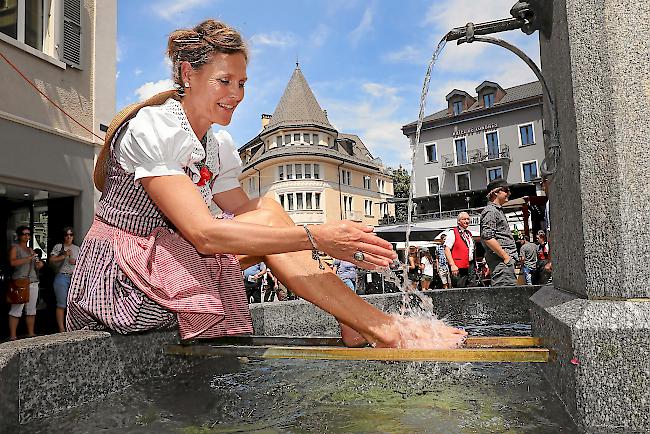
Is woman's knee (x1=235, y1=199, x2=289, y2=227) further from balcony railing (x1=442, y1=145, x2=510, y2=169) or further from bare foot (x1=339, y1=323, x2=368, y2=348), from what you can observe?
balcony railing (x1=442, y1=145, x2=510, y2=169)

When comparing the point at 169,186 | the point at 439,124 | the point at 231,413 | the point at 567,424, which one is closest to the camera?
the point at 567,424

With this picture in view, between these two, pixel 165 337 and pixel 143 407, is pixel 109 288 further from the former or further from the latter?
pixel 143 407

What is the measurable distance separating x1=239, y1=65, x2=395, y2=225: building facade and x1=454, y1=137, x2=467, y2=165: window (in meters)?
8.77

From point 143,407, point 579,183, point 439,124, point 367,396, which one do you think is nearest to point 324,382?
point 367,396

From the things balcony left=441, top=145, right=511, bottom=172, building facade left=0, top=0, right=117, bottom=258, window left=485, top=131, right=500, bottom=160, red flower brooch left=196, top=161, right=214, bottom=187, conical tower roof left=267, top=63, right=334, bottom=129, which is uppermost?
conical tower roof left=267, top=63, right=334, bottom=129

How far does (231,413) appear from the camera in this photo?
1538mm

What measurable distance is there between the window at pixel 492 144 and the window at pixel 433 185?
17.2ft

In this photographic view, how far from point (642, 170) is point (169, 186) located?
4.62 feet

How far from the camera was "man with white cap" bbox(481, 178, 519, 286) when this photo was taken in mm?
5777

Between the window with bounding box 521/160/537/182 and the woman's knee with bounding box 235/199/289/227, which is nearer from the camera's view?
the woman's knee with bounding box 235/199/289/227

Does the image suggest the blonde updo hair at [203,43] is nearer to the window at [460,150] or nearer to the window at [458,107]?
the window at [460,150]

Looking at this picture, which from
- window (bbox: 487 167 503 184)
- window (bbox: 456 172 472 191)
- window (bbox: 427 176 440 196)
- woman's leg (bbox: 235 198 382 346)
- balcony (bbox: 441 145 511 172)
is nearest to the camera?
woman's leg (bbox: 235 198 382 346)

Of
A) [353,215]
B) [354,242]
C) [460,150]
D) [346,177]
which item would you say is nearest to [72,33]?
[354,242]

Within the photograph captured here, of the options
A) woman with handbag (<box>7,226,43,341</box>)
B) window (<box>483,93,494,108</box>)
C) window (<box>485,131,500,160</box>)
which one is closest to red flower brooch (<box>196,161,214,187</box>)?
woman with handbag (<box>7,226,43,341</box>)
